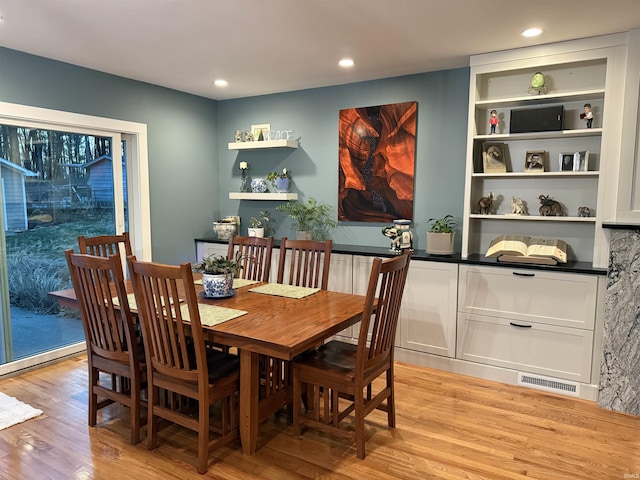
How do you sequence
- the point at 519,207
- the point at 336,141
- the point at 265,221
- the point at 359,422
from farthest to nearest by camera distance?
the point at 265,221 < the point at 336,141 < the point at 519,207 < the point at 359,422

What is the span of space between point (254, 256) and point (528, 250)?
2.11 metres

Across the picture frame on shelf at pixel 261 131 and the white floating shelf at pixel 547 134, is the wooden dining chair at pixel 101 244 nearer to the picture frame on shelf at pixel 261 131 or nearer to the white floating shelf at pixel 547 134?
the picture frame on shelf at pixel 261 131

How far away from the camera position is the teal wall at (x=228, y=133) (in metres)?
3.73

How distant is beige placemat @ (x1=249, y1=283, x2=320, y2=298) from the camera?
289 cm

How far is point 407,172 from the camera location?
13.2 ft

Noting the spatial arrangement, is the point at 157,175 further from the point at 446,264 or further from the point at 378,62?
the point at 446,264

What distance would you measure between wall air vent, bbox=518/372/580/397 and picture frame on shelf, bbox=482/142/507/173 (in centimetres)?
160

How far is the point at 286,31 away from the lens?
293 centimetres

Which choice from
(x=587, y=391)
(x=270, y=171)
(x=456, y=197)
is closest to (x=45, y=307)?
(x=270, y=171)

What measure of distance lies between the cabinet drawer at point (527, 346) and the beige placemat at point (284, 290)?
1.32 meters

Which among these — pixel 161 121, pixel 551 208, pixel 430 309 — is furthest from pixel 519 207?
pixel 161 121

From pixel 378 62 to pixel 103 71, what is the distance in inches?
95.2

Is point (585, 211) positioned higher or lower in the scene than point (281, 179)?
lower

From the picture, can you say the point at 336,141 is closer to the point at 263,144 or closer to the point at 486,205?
the point at 263,144
